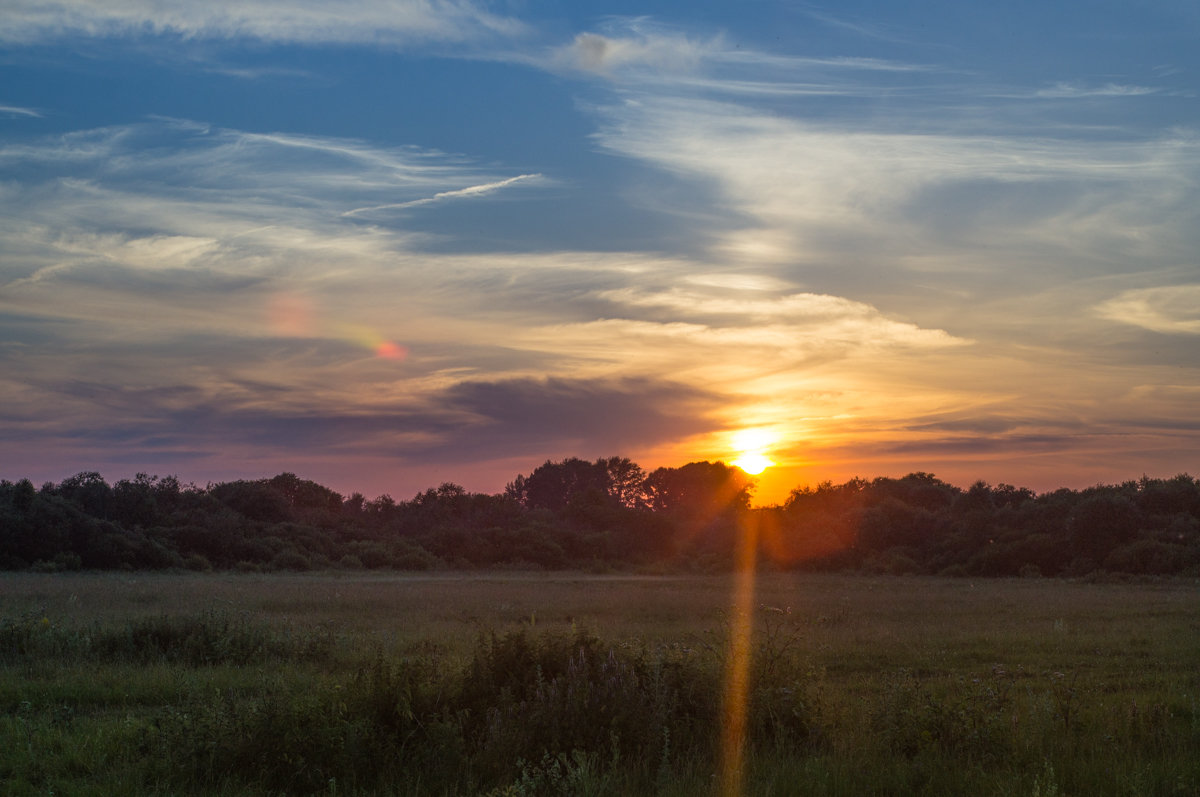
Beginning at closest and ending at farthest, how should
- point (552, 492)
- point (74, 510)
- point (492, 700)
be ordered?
point (492, 700) → point (74, 510) → point (552, 492)

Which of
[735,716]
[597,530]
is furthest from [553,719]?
[597,530]

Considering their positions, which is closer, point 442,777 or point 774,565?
point 442,777

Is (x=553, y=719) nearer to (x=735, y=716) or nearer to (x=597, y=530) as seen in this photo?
(x=735, y=716)

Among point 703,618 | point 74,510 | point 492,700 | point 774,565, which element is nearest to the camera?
point 492,700

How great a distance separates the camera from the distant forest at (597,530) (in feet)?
164

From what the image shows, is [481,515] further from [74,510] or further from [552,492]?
[74,510]

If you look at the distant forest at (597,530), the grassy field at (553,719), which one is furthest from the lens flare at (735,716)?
the distant forest at (597,530)

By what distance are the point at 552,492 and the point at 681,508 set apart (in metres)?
16.9

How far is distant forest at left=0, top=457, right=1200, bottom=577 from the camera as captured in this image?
1972 inches

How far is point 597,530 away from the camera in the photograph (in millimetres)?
82688

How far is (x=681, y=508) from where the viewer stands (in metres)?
101

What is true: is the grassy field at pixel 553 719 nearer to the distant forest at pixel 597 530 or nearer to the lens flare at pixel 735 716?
the lens flare at pixel 735 716

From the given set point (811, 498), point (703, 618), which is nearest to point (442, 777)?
point (703, 618)

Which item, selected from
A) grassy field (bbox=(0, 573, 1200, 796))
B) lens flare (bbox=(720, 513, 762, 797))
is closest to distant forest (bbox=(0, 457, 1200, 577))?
grassy field (bbox=(0, 573, 1200, 796))
